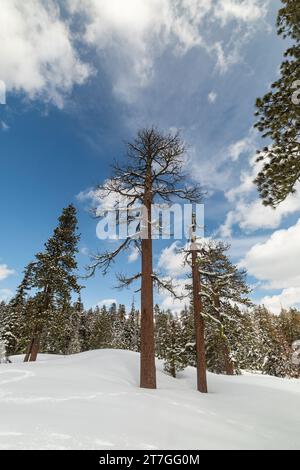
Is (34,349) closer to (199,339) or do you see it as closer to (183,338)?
(183,338)

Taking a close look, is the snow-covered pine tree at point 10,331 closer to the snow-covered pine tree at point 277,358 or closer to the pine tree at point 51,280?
the pine tree at point 51,280

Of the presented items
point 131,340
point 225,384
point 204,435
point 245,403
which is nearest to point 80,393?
point 204,435

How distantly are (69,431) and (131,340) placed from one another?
48.9m

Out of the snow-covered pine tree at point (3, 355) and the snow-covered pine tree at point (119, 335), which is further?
the snow-covered pine tree at point (119, 335)

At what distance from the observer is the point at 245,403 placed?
1068 centimetres

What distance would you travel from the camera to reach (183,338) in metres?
22.3

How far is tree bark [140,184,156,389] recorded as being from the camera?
957 cm

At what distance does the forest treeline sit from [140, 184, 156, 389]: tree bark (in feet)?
12.1

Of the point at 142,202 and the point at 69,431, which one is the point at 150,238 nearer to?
the point at 142,202

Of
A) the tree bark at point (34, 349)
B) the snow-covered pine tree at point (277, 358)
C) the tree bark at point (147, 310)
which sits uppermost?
the tree bark at point (147, 310)

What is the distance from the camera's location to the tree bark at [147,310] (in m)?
9.57

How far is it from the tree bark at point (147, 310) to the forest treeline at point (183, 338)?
145 inches

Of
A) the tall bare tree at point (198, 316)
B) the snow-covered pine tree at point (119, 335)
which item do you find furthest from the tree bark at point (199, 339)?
the snow-covered pine tree at point (119, 335)

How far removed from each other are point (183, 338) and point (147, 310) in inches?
538
